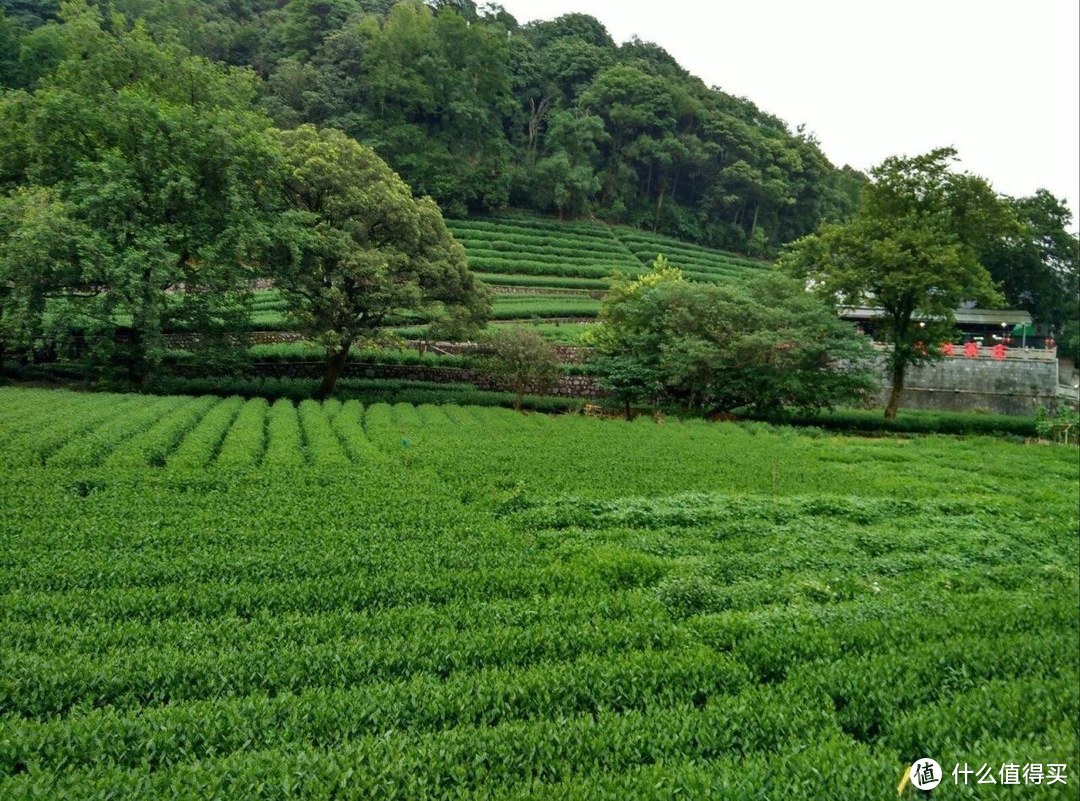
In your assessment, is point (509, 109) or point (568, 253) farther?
point (509, 109)

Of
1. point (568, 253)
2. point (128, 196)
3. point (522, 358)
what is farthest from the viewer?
point (568, 253)

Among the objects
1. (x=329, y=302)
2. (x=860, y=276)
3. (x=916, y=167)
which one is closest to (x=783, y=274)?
(x=860, y=276)

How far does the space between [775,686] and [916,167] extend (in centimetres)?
2842

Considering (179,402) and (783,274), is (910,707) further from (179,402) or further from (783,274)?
(783,274)

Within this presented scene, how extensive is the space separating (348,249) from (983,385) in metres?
33.4

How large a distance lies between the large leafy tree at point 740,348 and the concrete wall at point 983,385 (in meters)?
9.05

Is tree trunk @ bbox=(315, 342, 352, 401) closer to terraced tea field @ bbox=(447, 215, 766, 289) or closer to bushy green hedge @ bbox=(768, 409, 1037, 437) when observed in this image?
bushy green hedge @ bbox=(768, 409, 1037, 437)

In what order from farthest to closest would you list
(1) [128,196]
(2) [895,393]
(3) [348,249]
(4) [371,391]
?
(2) [895,393] → (4) [371,391] → (3) [348,249] → (1) [128,196]

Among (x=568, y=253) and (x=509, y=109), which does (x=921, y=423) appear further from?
(x=509, y=109)

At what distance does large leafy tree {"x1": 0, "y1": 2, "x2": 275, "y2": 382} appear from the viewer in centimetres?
1866

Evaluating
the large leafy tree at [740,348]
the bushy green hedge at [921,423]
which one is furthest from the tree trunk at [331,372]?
the bushy green hedge at [921,423]

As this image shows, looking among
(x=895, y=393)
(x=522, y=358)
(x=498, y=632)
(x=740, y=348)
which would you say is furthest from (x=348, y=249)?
(x=895, y=393)

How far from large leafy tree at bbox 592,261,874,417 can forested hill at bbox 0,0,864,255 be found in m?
32.0

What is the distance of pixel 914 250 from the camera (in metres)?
25.9
